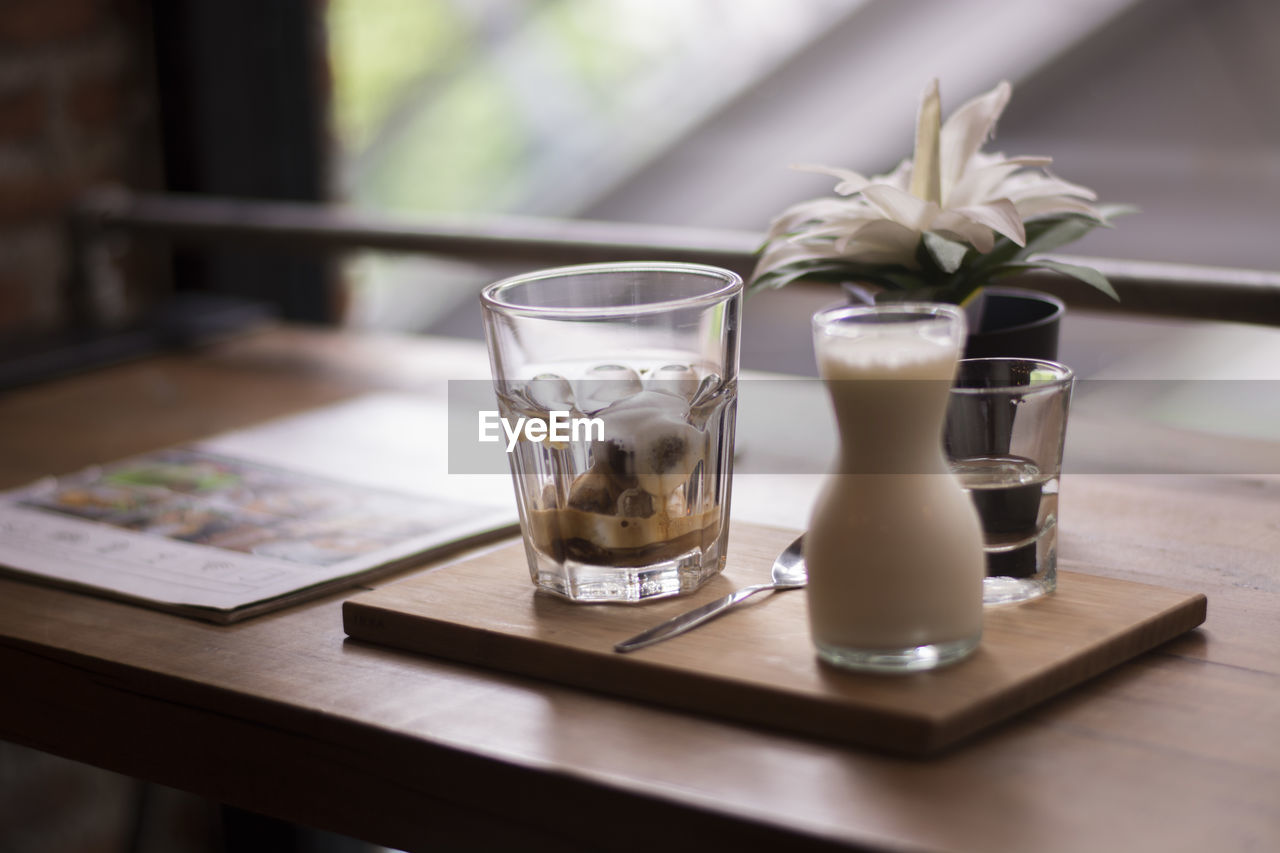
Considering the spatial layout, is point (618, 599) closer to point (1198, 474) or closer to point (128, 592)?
point (128, 592)

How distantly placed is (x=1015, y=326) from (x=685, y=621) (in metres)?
0.32

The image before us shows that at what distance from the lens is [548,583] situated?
587mm

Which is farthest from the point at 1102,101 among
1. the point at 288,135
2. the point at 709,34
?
the point at 288,135

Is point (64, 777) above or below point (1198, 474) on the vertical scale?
below

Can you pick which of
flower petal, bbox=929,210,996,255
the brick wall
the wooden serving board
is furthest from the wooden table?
the brick wall

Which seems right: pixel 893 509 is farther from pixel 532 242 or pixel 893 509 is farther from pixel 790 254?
pixel 532 242

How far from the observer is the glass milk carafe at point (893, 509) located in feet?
1.51

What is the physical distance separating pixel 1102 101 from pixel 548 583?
125 inches

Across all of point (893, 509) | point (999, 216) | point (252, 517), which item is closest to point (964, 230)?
point (999, 216)

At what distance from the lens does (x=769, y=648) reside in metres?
0.50

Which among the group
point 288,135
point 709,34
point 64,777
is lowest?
point 64,777

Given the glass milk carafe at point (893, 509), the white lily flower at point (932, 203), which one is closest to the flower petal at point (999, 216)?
the white lily flower at point (932, 203)

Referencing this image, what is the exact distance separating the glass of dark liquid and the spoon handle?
0.33 feet

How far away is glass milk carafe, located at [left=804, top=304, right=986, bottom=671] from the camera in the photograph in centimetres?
46
